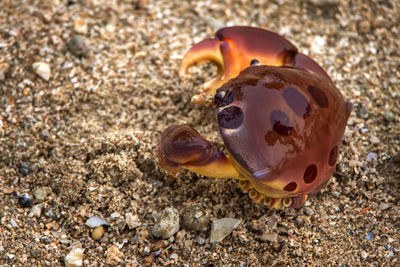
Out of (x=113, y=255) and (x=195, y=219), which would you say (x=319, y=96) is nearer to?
(x=195, y=219)

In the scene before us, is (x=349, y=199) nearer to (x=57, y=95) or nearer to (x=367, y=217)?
(x=367, y=217)

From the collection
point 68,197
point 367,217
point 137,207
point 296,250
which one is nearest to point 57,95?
point 68,197

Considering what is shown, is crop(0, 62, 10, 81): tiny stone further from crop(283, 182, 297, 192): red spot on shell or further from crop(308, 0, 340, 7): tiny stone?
crop(308, 0, 340, 7): tiny stone

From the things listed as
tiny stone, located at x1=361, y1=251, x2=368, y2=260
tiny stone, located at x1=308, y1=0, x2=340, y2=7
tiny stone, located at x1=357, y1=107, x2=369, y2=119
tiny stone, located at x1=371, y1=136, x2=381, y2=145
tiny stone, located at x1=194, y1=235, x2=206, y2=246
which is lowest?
tiny stone, located at x1=361, y1=251, x2=368, y2=260

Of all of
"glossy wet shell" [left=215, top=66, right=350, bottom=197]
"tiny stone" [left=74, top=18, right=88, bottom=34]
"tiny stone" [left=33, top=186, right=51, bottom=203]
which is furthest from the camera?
"tiny stone" [left=74, top=18, right=88, bottom=34]

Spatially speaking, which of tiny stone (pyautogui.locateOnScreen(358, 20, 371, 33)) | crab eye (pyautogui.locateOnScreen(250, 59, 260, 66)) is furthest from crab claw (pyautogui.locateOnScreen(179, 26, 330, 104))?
tiny stone (pyautogui.locateOnScreen(358, 20, 371, 33))

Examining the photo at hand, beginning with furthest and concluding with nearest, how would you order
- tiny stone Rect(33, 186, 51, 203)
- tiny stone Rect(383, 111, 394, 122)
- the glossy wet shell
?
tiny stone Rect(383, 111, 394, 122), tiny stone Rect(33, 186, 51, 203), the glossy wet shell
